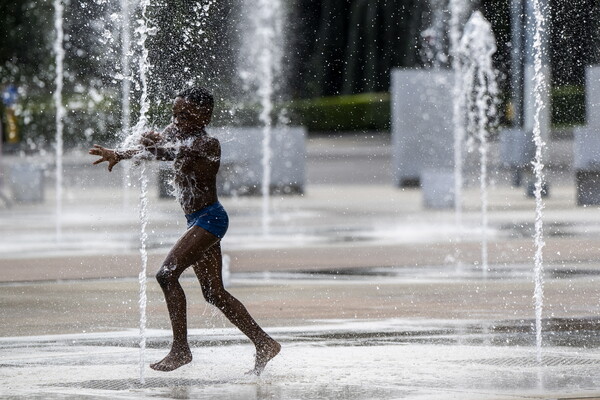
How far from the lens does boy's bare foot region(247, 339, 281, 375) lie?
7.97 metres

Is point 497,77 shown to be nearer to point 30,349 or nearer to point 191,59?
point 191,59

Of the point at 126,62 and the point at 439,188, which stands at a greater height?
the point at 126,62

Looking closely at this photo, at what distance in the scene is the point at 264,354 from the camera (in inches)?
316

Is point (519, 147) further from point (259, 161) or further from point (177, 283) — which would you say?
point (177, 283)

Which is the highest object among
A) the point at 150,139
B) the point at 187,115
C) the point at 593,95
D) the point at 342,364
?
the point at 593,95

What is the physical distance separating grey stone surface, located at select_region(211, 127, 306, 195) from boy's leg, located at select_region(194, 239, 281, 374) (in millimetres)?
16130

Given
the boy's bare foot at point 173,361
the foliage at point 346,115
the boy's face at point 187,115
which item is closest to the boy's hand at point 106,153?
the boy's face at point 187,115

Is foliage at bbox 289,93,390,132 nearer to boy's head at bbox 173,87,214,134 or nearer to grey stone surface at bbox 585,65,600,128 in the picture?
grey stone surface at bbox 585,65,600,128

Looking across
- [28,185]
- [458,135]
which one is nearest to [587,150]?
[458,135]

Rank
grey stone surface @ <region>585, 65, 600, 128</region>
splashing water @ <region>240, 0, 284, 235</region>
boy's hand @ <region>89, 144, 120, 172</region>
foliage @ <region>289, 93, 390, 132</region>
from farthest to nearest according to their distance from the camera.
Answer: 1. splashing water @ <region>240, 0, 284, 235</region>
2. foliage @ <region>289, 93, 390, 132</region>
3. grey stone surface @ <region>585, 65, 600, 128</region>
4. boy's hand @ <region>89, 144, 120, 172</region>

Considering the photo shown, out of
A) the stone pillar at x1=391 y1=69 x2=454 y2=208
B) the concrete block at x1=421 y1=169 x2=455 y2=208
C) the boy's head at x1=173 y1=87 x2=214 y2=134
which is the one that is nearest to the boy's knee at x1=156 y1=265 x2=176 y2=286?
the boy's head at x1=173 y1=87 x2=214 y2=134

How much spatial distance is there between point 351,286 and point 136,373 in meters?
4.33

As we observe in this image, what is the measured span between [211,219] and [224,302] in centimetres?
45

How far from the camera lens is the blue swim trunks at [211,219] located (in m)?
7.90
